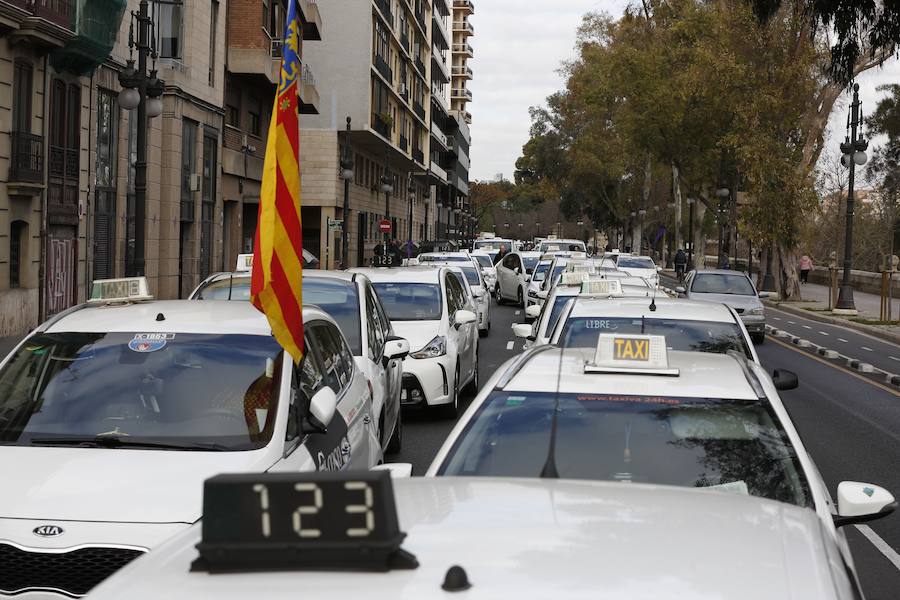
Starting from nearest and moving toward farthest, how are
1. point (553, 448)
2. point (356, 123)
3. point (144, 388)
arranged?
point (553, 448) → point (144, 388) → point (356, 123)

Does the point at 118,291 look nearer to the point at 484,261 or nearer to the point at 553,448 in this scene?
the point at 553,448

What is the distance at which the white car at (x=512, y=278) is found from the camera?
120 ft

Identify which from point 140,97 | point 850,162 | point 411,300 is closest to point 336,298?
point 411,300

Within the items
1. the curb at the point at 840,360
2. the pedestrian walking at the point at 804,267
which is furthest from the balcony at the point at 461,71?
the curb at the point at 840,360

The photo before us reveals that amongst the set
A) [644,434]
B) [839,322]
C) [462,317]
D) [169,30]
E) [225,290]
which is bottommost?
[839,322]

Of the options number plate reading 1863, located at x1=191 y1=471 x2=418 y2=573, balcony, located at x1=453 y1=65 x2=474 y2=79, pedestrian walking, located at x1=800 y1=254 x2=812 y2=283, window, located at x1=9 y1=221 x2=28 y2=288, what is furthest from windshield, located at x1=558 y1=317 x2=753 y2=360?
balcony, located at x1=453 y1=65 x2=474 y2=79

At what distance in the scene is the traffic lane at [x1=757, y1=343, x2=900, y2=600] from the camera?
7.94 metres

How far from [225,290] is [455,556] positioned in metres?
9.30

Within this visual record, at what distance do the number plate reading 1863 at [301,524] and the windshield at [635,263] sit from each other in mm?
37925

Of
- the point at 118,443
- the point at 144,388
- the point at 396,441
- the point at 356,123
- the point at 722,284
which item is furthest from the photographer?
the point at 356,123

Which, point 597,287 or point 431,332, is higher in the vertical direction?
point 597,287

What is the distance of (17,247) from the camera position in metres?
24.7

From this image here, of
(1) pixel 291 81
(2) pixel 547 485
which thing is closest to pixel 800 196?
(1) pixel 291 81

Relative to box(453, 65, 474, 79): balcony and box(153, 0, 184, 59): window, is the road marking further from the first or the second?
box(453, 65, 474, 79): balcony
